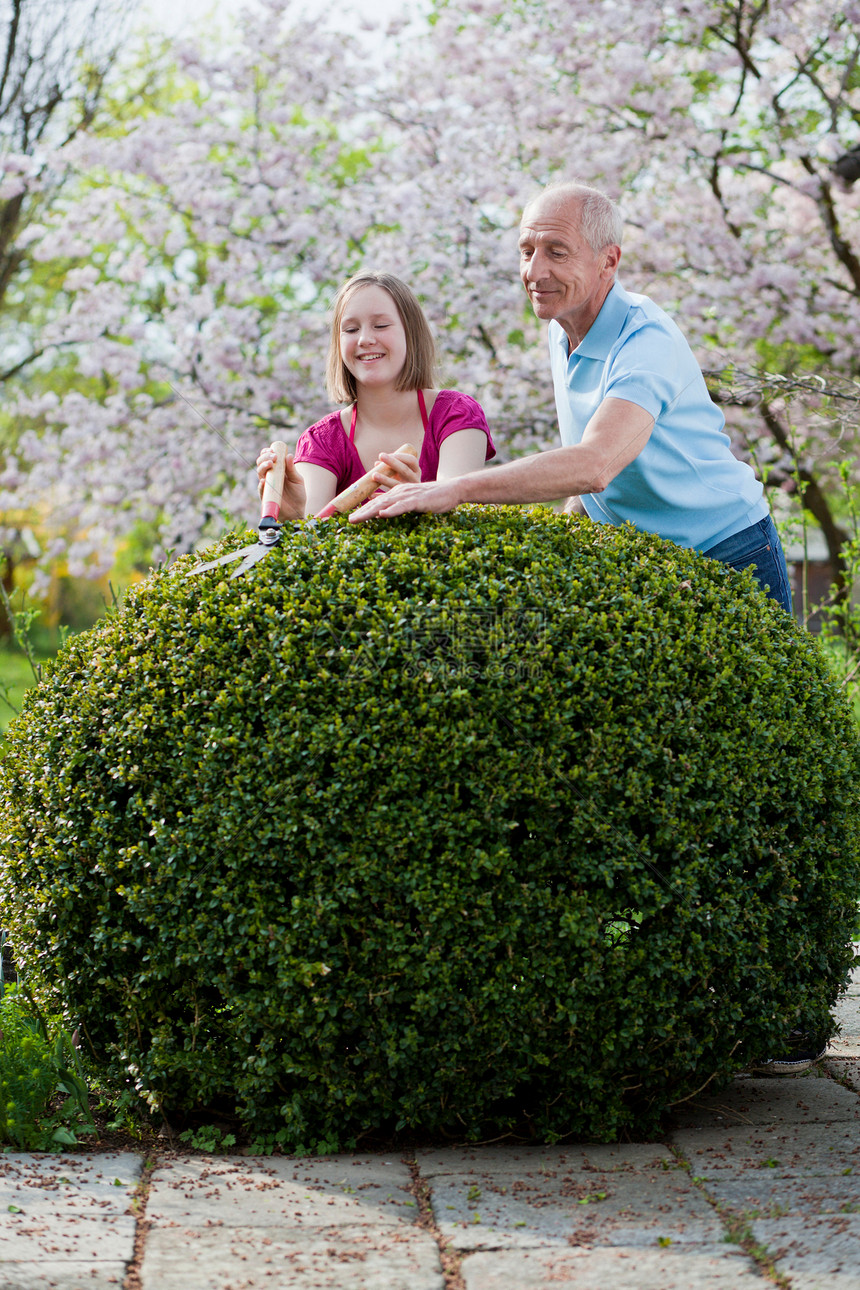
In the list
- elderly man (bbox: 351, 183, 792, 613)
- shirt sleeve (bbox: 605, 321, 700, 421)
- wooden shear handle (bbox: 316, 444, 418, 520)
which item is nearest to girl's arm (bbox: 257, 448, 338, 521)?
wooden shear handle (bbox: 316, 444, 418, 520)

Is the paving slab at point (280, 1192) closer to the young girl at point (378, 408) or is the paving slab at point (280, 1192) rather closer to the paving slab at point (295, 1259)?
the paving slab at point (295, 1259)

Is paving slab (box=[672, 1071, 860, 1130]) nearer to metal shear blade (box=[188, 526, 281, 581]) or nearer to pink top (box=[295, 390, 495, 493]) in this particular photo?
metal shear blade (box=[188, 526, 281, 581])

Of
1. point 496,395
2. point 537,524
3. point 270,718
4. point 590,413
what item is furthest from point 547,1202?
point 496,395

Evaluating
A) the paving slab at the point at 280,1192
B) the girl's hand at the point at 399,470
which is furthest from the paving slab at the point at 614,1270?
the girl's hand at the point at 399,470

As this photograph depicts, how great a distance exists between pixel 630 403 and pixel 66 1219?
2.39 metres

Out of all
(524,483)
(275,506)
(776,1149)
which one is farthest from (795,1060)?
(275,506)

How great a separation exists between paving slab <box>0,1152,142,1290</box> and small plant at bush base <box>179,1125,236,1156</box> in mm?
136

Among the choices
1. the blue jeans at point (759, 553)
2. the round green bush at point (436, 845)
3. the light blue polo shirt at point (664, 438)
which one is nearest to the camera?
the round green bush at point (436, 845)

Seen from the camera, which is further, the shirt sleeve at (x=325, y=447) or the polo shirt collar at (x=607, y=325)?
the shirt sleeve at (x=325, y=447)

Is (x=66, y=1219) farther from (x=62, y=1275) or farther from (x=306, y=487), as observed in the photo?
(x=306, y=487)

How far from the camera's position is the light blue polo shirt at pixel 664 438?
3.23 m

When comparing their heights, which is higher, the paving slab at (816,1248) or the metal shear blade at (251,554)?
the metal shear blade at (251,554)

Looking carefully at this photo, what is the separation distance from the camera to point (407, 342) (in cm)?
365

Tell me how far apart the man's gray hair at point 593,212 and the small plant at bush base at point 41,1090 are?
269cm
